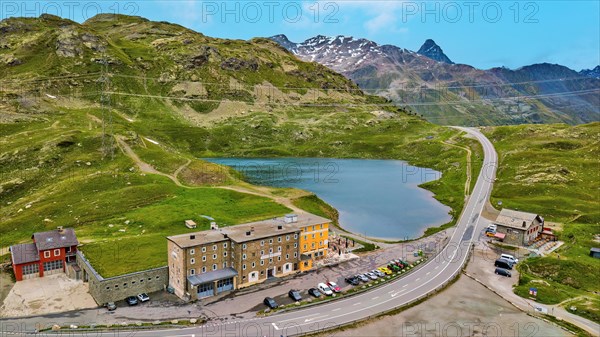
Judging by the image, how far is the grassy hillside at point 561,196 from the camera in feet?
227

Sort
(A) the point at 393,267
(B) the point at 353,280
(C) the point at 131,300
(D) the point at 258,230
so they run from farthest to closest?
(A) the point at 393,267, (D) the point at 258,230, (B) the point at 353,280, (C) the point at 131,300

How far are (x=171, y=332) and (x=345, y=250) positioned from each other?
137 feet

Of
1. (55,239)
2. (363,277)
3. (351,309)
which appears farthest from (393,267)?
(55,239)

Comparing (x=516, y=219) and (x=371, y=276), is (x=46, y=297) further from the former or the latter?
(x=516, y=219)

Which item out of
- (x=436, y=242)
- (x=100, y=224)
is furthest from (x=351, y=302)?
(x=100, y=224)

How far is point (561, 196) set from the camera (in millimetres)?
118875

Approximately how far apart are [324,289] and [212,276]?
18550mm

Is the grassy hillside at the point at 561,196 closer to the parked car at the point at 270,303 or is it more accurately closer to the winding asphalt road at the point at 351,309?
the winding asphalt road at the point at 351,309

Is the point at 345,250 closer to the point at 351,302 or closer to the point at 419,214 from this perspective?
the point at 351,302

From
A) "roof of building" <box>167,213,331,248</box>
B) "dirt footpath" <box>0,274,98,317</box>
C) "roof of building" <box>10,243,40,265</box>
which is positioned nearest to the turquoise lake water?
"roof of building" <box>167,213,331,248</box>

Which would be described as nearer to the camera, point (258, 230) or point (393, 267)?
point (258, 230)

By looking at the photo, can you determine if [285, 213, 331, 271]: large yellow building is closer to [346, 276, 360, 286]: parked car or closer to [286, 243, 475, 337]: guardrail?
[346, 276, 360, 286]: parked car

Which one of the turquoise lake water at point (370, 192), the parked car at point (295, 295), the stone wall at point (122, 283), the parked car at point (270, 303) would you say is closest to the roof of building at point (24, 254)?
the stone wall at point (122, 283)

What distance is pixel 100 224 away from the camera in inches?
3632
